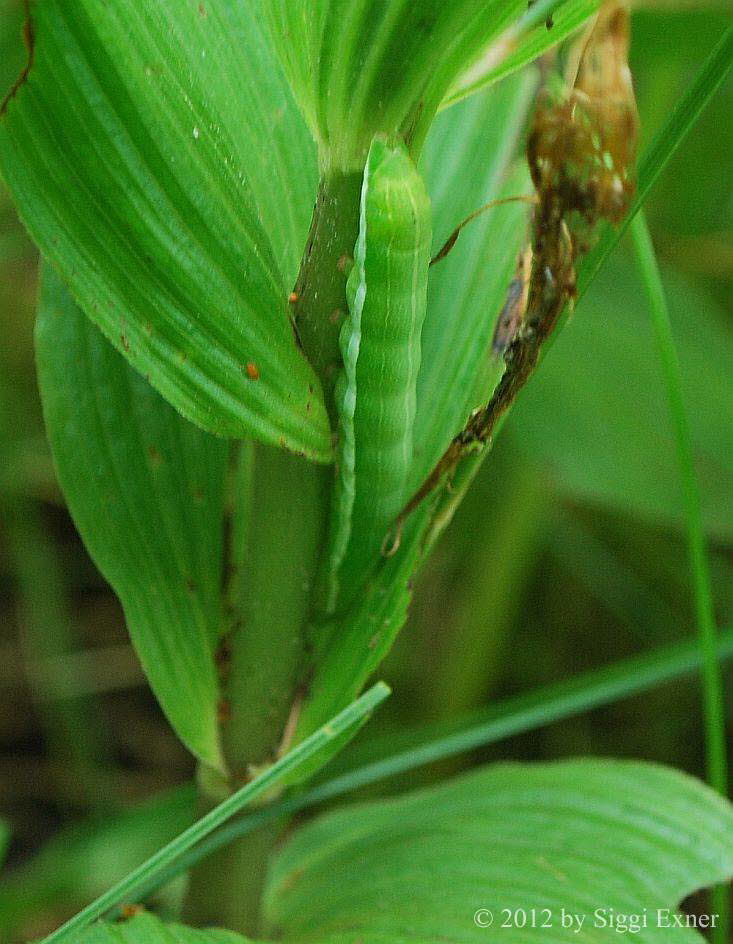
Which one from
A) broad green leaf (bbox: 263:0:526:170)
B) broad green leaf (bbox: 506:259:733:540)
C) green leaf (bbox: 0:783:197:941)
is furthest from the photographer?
broad green leaf (bbox: 506:259:733:540)

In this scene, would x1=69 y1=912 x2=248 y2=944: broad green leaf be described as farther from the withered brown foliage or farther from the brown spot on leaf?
the brown spot on leaf

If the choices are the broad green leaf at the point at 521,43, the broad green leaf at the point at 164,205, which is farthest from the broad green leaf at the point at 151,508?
the broad green leaf at the point at 521,43

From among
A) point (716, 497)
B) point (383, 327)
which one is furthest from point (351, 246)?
point (716, 497)

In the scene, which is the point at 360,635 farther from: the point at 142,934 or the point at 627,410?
the point at 627,410

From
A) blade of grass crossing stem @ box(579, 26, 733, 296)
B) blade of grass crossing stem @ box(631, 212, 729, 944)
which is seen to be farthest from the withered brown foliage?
blade of grass crossing stem @ box(631, 212, 729, 944)

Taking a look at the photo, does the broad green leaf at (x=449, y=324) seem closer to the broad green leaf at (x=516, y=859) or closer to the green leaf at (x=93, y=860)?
the broad green leaf at (x=516, y=859)

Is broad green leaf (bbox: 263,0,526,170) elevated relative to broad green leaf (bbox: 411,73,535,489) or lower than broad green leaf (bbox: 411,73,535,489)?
elevated
